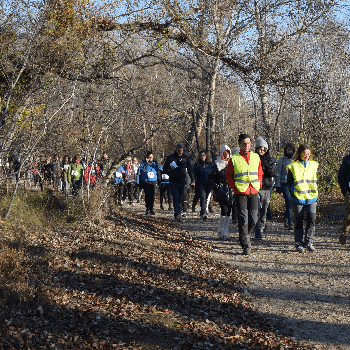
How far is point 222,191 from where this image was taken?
9570 mm

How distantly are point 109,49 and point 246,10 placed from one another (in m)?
4.90

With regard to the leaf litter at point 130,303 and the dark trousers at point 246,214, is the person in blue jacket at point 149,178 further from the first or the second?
the dark trousers at point 246,214

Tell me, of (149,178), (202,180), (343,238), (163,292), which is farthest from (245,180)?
(149,178)

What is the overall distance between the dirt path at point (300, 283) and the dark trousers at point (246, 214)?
0.39 meters

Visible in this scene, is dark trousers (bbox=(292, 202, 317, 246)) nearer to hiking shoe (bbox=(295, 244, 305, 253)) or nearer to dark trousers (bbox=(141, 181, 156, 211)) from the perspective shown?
hiking shoe (bbox=(295, 244, 305, 253))

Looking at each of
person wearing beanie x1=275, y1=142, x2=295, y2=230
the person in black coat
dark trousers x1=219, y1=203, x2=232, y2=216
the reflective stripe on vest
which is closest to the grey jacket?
person wearing beanie x1=275, y1=142, x2=295, y2=230

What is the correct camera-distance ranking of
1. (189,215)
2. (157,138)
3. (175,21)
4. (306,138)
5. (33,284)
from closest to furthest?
(33,284), (175,21), (189,215), (306,138), (157,138)

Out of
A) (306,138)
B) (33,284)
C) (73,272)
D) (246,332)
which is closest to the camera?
(246,332)

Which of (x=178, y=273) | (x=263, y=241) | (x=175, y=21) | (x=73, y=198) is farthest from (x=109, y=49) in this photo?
(x=178, y=273)

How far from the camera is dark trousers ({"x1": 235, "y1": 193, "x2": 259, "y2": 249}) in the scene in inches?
321

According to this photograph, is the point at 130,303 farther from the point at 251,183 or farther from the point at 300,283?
the point at 251,183

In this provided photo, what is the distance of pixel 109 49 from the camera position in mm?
12719

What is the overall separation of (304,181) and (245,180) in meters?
1.17

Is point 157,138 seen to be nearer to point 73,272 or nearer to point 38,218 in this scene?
point 38,218
